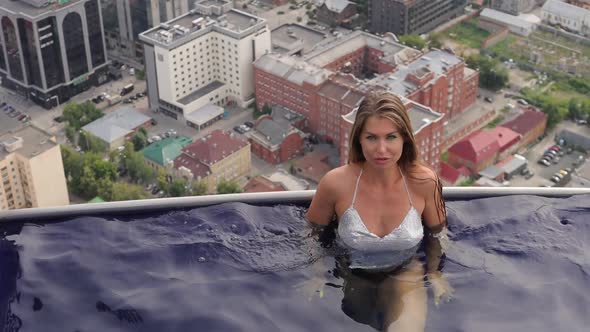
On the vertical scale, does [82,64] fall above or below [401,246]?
below

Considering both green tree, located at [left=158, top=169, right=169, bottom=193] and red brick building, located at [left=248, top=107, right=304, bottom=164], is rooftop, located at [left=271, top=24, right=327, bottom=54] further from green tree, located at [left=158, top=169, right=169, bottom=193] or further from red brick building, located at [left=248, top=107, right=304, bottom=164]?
green tree, located at [left=158, top=169, right=169, bottom=193]

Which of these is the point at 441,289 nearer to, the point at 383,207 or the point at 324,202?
the point at 383,207

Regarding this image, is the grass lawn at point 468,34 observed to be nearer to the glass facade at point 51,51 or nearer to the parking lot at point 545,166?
the parking lot at point 545,166

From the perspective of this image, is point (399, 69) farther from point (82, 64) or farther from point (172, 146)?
point (82, 64)

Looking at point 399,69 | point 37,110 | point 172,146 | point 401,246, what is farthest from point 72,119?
point 401,246

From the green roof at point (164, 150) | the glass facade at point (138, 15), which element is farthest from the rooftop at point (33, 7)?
the green roof at point (164, 150)
